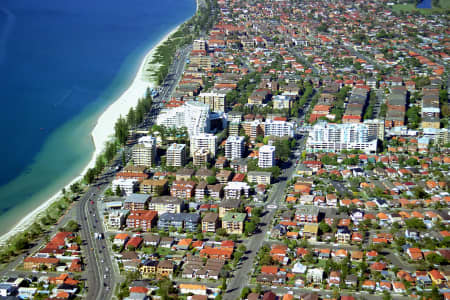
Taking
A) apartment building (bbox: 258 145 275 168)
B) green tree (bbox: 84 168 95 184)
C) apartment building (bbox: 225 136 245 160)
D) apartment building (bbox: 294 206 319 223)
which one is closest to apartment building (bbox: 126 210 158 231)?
green tree (bbox: 84 168 95 184)

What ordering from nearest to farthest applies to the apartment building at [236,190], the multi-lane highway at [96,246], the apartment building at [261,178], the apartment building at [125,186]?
1. the multi-lane highway at [96,246]
2. the apartment building at [236,190]
3. the apartment building at [125,186]
4. the apartment building at [261,178]

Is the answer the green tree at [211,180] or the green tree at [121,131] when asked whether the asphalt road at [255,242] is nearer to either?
the green tree at [211,180]

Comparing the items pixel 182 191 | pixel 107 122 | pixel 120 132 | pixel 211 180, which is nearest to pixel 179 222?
pixel 182 191

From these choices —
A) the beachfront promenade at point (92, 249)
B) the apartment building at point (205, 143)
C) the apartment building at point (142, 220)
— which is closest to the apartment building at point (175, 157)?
the apartment building at point (205, 143)

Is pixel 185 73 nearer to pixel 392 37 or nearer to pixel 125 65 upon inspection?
pixel 125 65

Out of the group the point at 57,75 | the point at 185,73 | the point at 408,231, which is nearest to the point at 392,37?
the point at 185,73

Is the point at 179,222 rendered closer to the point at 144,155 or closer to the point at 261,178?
the point at 261,178
